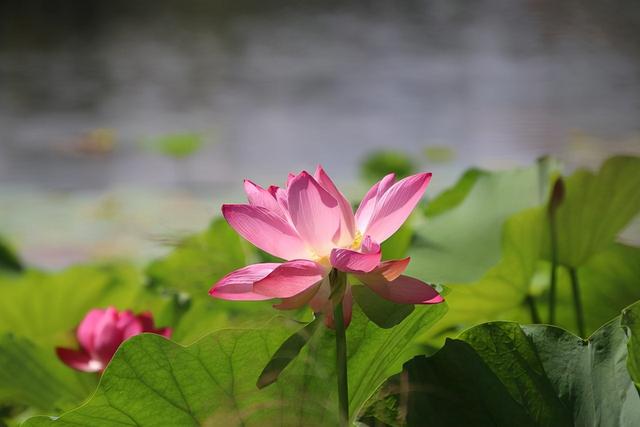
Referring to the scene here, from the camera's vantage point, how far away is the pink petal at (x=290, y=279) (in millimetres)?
267

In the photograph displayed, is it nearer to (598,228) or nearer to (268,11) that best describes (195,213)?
(598,228)

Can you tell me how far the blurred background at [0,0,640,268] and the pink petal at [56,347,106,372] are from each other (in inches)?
93.9

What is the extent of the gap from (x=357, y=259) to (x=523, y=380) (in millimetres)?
74

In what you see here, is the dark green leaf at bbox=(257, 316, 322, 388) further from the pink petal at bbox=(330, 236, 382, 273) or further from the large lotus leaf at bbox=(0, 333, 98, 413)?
the large lotus leaf at bbox=(0, 333, 98, 413)

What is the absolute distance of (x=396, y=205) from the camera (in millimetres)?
282

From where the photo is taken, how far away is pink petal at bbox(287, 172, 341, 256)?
279 millimetres

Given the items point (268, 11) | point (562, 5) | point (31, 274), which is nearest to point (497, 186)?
point (31, 274)

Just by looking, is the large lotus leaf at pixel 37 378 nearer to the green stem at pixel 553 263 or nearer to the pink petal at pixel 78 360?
the pink petal at pixel 78 360

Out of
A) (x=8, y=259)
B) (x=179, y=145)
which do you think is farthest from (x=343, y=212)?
(x=179, y=145)

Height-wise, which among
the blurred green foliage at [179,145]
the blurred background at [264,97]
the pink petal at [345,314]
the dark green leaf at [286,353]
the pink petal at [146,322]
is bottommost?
the dark green leaf at [286,353]

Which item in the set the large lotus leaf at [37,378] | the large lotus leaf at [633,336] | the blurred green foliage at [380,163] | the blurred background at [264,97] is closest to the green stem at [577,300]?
the large lotus leaf at [633,336]

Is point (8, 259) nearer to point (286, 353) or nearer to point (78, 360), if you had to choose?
point (78, 360)

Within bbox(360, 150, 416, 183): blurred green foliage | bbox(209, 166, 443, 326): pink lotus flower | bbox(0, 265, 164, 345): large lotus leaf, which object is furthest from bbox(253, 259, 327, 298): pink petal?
bbox(360, 150, 416, 183): blurred green foliage

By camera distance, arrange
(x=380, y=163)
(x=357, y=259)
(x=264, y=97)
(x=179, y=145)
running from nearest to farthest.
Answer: (x=357, y=259), (x=380, y=163), (x=179, y=145), (x=264, y=97)
